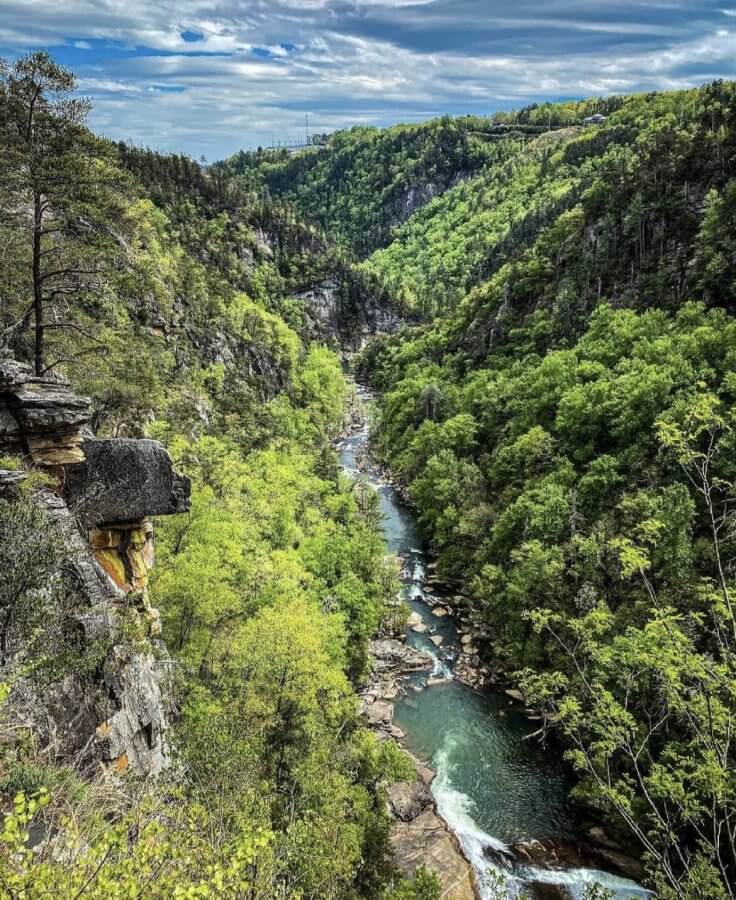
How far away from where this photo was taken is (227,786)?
1867 centimetres

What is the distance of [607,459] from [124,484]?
1447 inches

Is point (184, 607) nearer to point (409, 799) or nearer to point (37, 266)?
point (409, 799)

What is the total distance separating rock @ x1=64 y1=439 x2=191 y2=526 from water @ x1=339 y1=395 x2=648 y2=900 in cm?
1817

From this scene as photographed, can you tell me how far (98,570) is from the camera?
1709 centimetres

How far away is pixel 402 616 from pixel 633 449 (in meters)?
20.8

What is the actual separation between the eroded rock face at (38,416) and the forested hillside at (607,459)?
44.9 ft

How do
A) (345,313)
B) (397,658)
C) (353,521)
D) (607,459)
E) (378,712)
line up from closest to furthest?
(378,712), (397,658), (607,459), (353,521), (345,313)

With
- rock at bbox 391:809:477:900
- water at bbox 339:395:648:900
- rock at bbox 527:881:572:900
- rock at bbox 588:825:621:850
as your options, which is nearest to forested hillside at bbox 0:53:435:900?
rock at bbox 391:809:477:900

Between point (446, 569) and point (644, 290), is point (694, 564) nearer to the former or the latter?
point (446, 569)

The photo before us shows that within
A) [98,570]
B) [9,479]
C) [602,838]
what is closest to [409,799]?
[602,838]

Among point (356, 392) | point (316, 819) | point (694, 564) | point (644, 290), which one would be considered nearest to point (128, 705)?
point (316, 819)

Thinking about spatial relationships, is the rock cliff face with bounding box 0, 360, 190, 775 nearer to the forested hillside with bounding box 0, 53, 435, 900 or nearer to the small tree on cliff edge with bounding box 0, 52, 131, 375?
the forested hillside with bounding box 0, 53, 435, 900

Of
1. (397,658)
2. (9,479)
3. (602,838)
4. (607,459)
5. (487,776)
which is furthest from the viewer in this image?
(607,459)

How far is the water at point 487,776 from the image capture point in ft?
88.5
